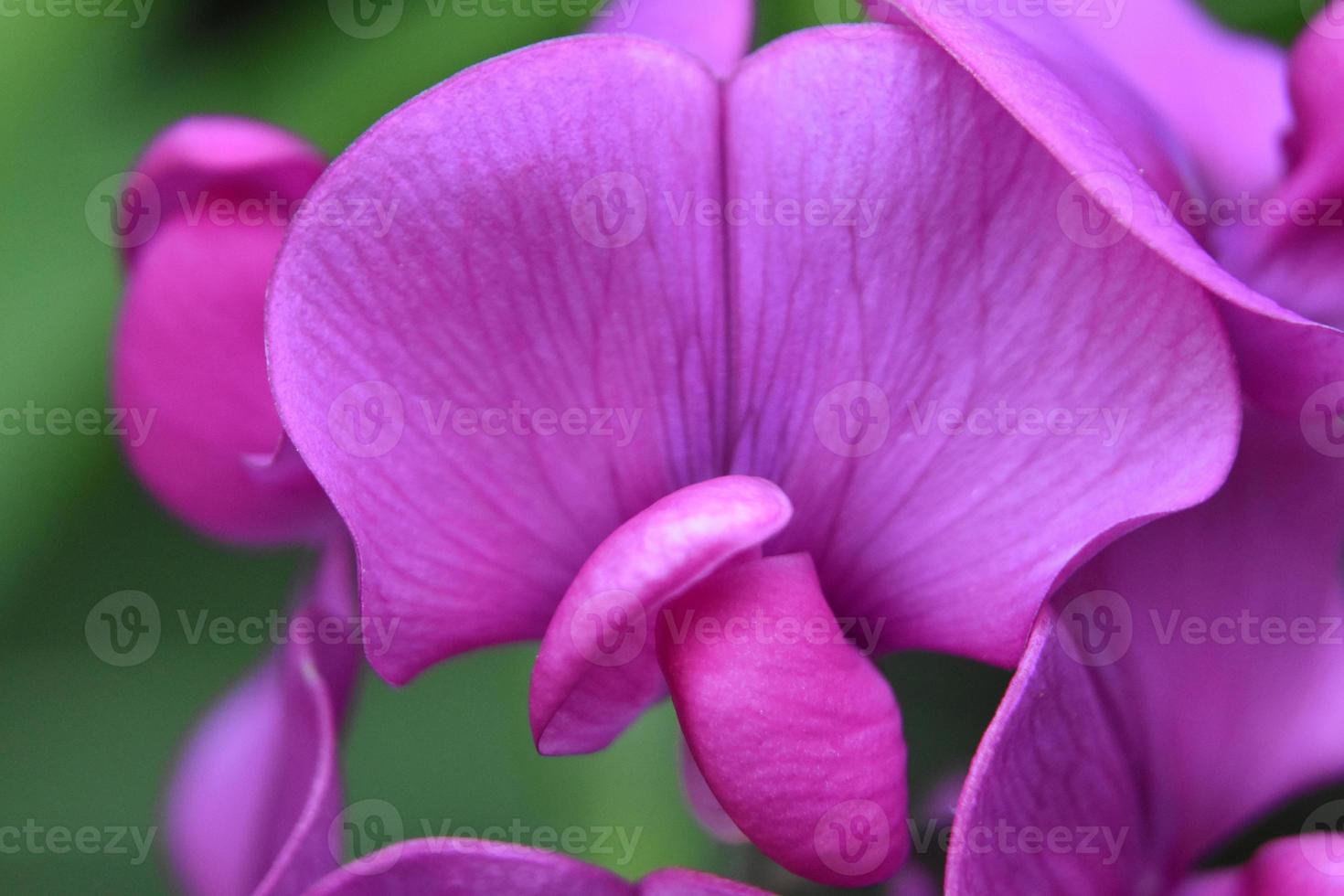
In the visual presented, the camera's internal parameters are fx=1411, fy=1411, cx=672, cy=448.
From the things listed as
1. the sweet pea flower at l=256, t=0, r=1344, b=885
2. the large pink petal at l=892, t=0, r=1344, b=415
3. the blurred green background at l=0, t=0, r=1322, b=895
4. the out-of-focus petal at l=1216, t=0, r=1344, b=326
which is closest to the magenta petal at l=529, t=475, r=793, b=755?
the sweet pea flower at l=256, t=0, r=1344, b=885

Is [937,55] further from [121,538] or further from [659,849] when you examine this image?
[121,538]

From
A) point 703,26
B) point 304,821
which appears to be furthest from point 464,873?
point 703,26

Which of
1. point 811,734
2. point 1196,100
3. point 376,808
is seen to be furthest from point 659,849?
point 1196,100

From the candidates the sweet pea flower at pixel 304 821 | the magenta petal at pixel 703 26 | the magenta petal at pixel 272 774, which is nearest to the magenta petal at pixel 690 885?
the sweet pea flower at pixel 304 821

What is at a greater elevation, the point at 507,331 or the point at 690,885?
the point at 507,331

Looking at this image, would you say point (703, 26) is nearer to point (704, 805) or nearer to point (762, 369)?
point (762, 369)

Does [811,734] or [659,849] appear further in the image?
[659,849]
